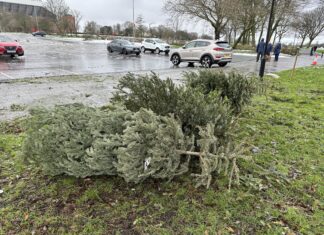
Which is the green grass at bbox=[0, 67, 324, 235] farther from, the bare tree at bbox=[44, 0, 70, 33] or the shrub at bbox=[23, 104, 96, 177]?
the bare tree at bbox=[44, 0, 70, 33]

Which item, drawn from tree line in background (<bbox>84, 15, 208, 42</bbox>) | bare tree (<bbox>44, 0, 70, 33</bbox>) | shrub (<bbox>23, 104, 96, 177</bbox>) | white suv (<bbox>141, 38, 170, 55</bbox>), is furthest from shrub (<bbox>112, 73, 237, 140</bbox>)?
bare tree (<bbox>44, 0, 70, 33</bbox>)

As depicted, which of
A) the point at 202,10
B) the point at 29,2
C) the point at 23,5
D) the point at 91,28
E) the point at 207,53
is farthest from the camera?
the point at 29,2

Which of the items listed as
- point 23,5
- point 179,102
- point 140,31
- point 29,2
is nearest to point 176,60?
point 179,102

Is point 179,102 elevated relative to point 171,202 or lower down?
elevated

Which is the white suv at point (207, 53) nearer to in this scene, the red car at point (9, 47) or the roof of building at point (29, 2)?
the red car at point (9, 47)

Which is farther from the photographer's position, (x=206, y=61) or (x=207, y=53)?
(x=206, y=61)

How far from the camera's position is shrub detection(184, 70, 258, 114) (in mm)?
4473

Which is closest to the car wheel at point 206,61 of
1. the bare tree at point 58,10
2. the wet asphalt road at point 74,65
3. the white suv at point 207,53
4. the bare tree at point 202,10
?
the white suv at point 207,53

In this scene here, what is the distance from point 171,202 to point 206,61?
45.4 feet

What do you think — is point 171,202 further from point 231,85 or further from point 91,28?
point 91,28

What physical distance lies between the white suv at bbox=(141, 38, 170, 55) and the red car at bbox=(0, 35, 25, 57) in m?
13.9

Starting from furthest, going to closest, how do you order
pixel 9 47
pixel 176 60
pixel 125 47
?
pixel 125 47
pixel 176 60
pixel 9 47

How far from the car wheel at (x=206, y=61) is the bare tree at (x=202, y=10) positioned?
16.6m

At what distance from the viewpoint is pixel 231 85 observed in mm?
4508
